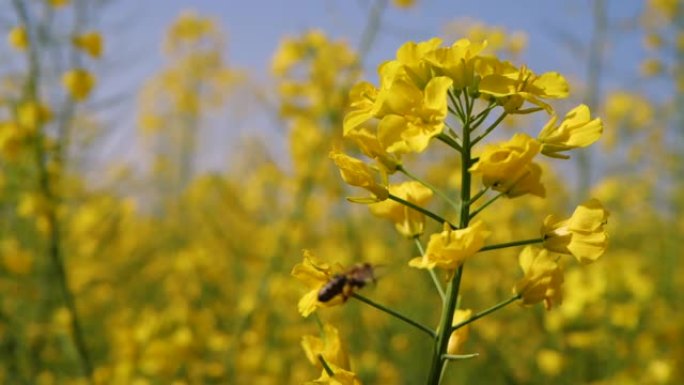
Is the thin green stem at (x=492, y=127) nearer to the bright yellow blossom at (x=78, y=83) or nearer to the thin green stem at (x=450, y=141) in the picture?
the thin green stem at (x=450, y=141)

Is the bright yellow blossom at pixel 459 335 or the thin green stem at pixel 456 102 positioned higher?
the thin green stem at pixel 456 102

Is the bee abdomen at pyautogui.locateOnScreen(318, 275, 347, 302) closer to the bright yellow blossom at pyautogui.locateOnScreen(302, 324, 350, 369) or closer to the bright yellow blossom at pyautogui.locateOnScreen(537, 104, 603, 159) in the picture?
the bright yellow blossom at pyautogui.locateOnScreen(302, 324, 350, 369)

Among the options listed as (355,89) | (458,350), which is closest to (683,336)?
(458,350)

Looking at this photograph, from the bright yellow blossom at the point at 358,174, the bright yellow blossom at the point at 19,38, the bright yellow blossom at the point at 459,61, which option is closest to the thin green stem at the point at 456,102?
the bright yellow blossom at the point at 459,61

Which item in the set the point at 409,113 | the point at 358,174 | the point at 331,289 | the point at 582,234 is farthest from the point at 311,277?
the point at 582,234

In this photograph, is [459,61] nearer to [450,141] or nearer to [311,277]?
[450,141]

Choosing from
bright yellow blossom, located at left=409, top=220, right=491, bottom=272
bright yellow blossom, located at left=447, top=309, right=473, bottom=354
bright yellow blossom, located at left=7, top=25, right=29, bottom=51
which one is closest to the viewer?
bright yellow blossom, located at left=409, top=220, right=491, bottom=272

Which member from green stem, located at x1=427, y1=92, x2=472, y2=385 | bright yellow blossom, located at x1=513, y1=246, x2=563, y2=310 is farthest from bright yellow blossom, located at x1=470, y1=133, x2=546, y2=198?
bright yellow blossom, located at x1=513, y1=246, x2=563, y2=310
